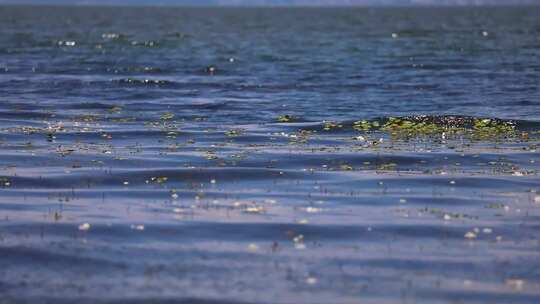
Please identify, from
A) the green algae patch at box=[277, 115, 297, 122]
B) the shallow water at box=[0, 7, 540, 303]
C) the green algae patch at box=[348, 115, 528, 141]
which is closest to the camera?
the shallow water at box=[0, 7, 540, 303]

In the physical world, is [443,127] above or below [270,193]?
above

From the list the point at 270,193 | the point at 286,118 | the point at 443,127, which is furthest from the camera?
the point at 286,118

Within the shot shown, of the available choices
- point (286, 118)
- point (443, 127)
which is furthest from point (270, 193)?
point (286, 118)

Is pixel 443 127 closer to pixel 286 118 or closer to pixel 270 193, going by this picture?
pixel 286 118

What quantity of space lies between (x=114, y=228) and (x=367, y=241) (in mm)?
3727

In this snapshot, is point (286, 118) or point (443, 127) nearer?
point (443, 127)

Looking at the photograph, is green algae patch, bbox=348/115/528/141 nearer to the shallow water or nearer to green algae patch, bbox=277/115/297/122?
the shallow water

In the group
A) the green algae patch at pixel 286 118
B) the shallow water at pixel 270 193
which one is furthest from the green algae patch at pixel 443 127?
the green algae patch at pixel 286 118

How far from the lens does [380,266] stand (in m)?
14.4

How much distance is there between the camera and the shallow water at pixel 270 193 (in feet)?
45.3

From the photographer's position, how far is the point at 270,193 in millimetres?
19453

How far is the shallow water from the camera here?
543 inches

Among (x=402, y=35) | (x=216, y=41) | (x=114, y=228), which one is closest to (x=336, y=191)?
(x=114, y=228)

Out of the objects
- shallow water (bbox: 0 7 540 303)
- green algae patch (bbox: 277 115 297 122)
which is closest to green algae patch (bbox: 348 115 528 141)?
shallow water (bbox: 0 7 540 303)
